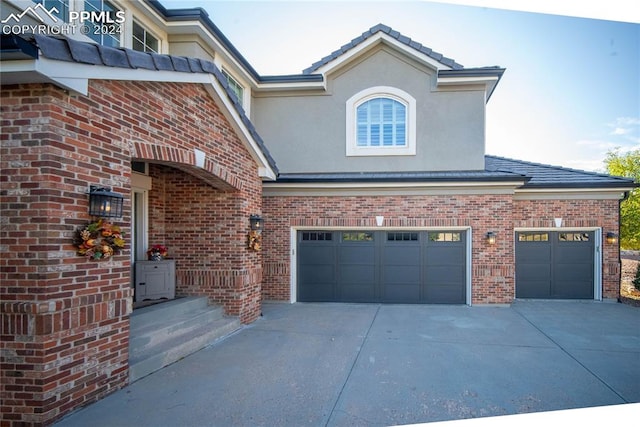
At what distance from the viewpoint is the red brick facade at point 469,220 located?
10.0 m

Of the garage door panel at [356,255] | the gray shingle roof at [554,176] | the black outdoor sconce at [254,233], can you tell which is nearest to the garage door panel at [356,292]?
the garage door panel at [356,255]

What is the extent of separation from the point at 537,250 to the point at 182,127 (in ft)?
33.9

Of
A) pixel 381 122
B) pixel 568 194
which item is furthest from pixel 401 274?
pixel 568 194

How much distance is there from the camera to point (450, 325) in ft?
26.4

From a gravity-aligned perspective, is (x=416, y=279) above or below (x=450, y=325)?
above

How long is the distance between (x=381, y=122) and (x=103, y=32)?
7.38 meters

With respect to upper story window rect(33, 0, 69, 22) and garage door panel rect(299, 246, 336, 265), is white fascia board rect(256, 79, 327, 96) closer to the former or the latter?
garage door panel rect(299, 246, 336, 265)

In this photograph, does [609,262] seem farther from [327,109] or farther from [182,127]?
[182,127]

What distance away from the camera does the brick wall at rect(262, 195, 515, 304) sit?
10.0 metres

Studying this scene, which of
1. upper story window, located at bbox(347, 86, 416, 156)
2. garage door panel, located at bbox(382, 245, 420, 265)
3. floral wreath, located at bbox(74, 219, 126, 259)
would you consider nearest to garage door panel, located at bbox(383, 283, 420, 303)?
garage door panel, located at bbox(382, 245, 420, 265)

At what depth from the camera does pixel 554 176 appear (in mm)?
11023

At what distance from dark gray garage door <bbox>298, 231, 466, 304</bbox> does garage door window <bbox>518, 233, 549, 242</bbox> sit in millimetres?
2146

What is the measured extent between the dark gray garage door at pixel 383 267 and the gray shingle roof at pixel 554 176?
9.12 feet

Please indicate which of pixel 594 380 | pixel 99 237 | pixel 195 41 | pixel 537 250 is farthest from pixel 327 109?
pixel 594 380
